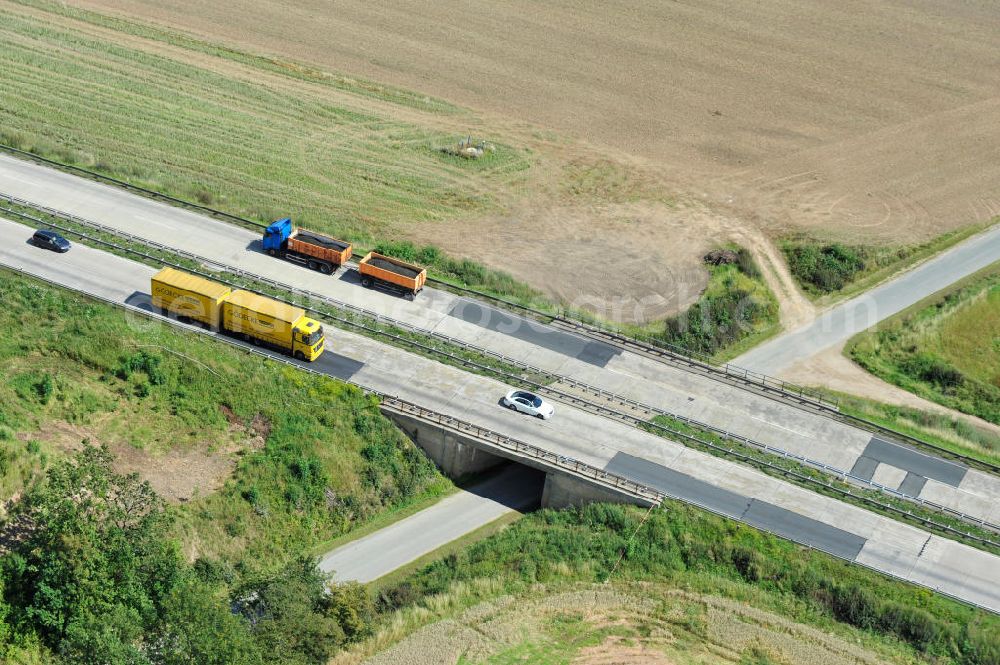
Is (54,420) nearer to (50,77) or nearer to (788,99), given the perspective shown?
(50,77)

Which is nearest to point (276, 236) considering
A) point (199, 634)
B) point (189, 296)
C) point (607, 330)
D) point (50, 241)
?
point (189, 296)

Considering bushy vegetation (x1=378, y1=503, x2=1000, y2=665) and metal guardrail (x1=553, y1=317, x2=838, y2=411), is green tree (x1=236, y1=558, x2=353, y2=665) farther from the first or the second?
metal guardrail (x1=553, y1=317, x2=838, y2=411)

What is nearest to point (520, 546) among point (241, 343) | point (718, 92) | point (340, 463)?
point (340, 463)

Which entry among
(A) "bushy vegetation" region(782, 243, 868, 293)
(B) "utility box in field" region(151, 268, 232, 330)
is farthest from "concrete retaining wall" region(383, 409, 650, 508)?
(A) "bushy vegetation" region(782, 243, 868, 293)

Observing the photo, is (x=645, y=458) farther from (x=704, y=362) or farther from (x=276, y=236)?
(x=276, y=236)

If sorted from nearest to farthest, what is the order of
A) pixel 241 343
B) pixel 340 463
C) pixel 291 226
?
pixel 340 463 → pixel 241 343 → pixel 291 226
